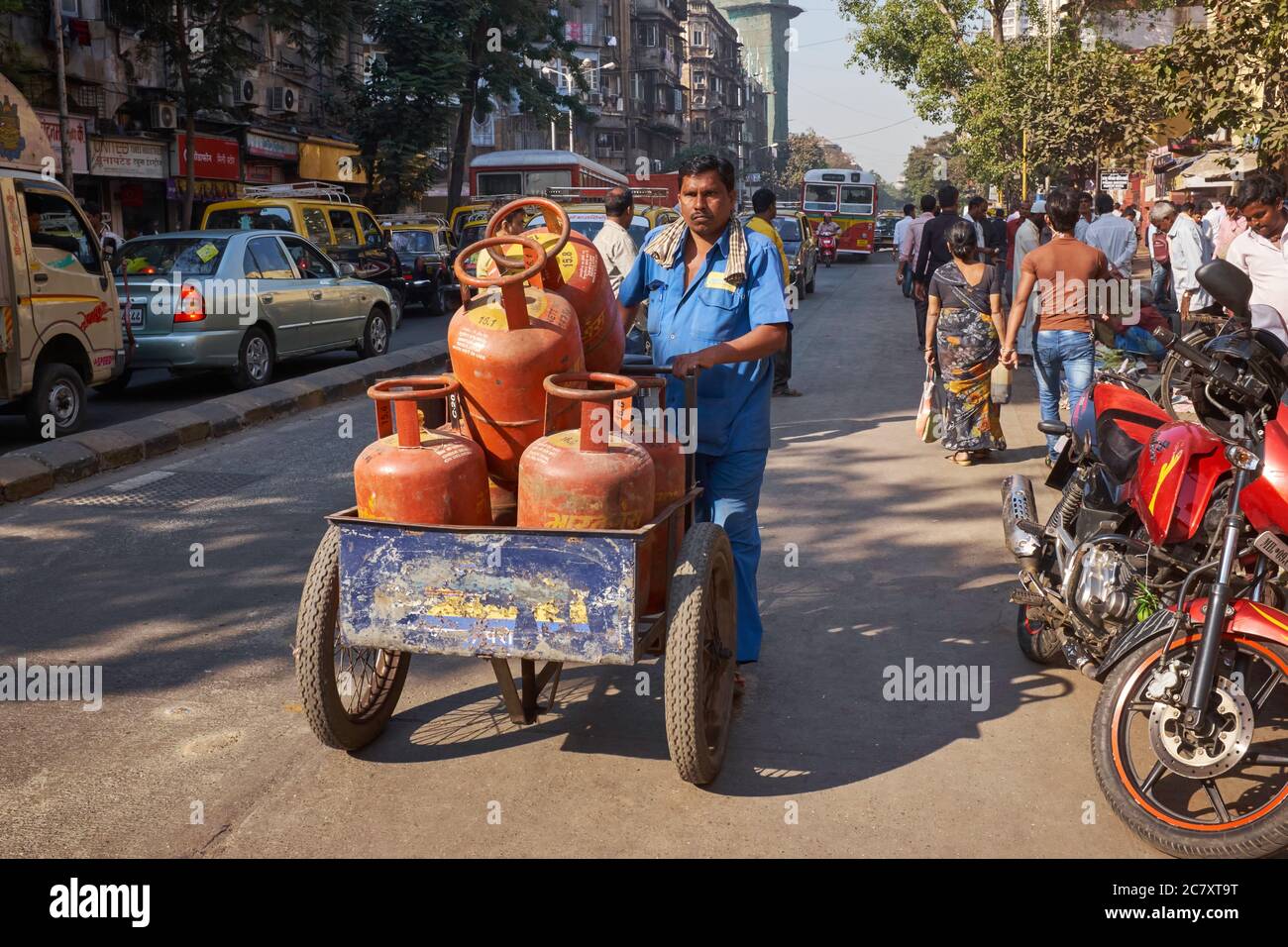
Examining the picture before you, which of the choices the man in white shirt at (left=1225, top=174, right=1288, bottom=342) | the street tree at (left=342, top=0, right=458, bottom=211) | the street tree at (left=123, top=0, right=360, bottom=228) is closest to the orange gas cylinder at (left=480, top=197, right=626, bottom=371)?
the man in white shirt at (left=1225, top=174, right=1288, bottom=342)

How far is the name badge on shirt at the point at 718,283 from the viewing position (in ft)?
15.3

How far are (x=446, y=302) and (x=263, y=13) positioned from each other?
6205 millimetres

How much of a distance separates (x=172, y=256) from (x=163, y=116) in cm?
1346

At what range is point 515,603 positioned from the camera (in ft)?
12.1

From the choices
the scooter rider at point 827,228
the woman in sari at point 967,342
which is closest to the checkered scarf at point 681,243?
the woman in sari at point 967,342

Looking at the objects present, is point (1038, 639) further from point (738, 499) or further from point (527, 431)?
point (527, 431)

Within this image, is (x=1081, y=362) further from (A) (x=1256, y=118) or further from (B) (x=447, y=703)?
(B) (x=447, y=703)

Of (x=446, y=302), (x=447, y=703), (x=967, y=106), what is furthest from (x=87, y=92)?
(x=967, y=106)

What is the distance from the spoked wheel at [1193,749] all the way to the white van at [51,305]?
8381 mm

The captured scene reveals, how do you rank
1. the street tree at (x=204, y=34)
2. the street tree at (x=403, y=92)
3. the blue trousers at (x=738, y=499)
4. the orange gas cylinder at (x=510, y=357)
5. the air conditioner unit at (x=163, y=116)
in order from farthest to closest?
1. the street tree at (x=403, y=92)
2. the air conditioner unit at (x=163, y=116)
3. the street tree at (x=204, y=34)
4. the blue trousers at (x=738, y=499)
5. the orange gas cylinder at (x=510, y=357)

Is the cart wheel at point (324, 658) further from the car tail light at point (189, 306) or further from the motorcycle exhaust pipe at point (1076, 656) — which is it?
the car tail light at point (189, 306)

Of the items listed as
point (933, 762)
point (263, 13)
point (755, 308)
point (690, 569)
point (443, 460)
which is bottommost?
point (933, 762)

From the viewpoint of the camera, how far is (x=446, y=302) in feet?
82.3

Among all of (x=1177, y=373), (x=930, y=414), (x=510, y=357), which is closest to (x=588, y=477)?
(x=510, y=357)
